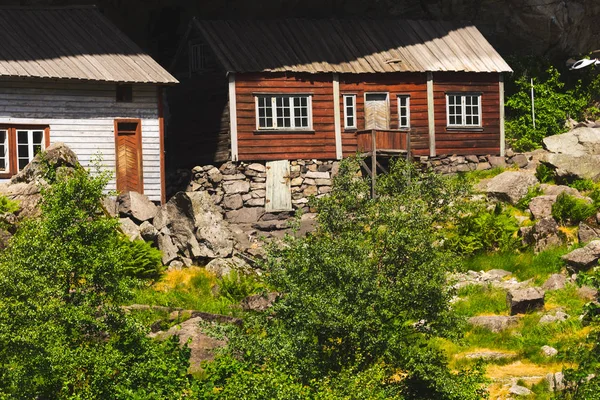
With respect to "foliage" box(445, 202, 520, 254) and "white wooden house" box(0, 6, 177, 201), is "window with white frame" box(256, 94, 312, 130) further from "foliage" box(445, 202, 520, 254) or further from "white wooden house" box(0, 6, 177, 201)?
"foliage" box(445, 202, 520, 254)

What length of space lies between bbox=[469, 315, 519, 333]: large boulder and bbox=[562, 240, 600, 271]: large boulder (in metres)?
3.69

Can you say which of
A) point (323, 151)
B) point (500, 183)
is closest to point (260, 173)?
point (323, 151)

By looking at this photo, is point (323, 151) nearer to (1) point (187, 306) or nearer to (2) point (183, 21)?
(2) point (183, 21)

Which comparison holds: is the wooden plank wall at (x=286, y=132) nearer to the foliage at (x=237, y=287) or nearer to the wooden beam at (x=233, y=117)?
the wooden beam at (x=233, y=117)

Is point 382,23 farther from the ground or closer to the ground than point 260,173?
farther from the ground

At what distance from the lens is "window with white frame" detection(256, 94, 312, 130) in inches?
Answer: 1634

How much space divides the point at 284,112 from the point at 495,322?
13874 mm

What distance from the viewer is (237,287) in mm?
32938

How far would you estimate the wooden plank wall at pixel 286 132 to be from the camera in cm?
4106

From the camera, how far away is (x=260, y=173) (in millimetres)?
41125

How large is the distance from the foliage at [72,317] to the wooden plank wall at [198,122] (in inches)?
677

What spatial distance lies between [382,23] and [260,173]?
7.99m

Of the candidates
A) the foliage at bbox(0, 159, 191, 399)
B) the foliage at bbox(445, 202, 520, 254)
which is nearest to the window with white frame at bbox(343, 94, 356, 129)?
the foliage at bbox(445, 202, 520, 254)

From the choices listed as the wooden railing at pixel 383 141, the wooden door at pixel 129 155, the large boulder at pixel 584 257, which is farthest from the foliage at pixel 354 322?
the wooden railing at pixel 383 141
